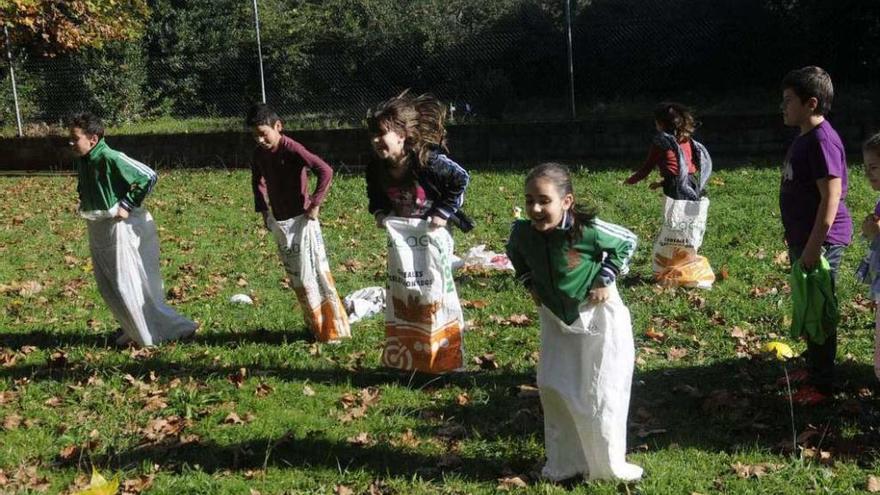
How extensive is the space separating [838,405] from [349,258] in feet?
18.2

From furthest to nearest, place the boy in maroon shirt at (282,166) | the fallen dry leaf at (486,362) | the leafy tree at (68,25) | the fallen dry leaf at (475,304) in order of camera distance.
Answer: the leafy tree at (68,25) < the fallen dry leaf at (475,304) < the boy in maroon shirt at (282,166) < the fallen dry leaf at (486,362)

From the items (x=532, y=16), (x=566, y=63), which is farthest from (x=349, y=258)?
(x=532, y=16)

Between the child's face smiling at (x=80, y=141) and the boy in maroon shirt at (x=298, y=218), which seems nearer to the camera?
the boy in maroon shirt at (x=298, y=218)

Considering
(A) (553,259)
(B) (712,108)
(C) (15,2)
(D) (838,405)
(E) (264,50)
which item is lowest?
(D) (838,405)

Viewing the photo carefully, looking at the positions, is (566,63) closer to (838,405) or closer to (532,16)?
(532,16)

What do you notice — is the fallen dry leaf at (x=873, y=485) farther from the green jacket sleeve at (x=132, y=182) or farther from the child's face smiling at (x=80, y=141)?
the child's face smiling at (x=80, y=141)

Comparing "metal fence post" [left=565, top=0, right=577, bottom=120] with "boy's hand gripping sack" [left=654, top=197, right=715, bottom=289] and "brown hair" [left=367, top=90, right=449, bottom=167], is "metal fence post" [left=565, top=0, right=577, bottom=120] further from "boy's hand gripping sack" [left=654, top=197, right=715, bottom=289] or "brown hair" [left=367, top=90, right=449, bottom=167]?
"brown hair" [left=367, top=90, right=449, bottom=167]

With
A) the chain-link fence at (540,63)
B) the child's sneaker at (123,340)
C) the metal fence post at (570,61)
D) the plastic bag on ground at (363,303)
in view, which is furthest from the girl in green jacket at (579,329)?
the chain-link fence at (540,63)

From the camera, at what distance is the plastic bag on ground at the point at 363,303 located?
7.49 meters

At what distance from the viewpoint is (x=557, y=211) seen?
422 centimetres

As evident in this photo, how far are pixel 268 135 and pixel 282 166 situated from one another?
244 millimetres

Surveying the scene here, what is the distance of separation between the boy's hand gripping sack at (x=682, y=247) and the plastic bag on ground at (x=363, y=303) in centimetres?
238

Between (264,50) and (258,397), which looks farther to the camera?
(264,50)

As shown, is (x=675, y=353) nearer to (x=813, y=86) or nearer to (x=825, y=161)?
(x=825, y=161)
